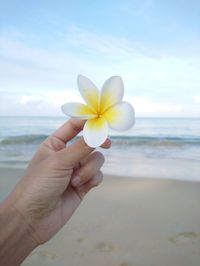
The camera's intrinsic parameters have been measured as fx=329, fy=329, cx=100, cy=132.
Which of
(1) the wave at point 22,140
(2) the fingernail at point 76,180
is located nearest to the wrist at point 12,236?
(2) the fingernail at point 76,180

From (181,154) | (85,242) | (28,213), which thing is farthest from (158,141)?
(28,213)

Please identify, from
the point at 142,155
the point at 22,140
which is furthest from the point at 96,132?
the point at 22,140

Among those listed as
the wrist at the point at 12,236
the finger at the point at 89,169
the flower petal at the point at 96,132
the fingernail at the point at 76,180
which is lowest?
the wrist at the point at 12,236

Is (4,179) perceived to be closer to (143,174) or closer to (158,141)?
(143,174)

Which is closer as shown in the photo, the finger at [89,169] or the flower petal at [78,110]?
the flower petal at [78,110]

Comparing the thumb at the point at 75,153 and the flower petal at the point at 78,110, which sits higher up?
the flower petal at the point at 78,110

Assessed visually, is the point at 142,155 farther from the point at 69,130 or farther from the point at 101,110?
the point at 101,110

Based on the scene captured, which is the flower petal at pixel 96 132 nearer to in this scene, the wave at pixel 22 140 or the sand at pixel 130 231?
the sand at pixel 130 231
